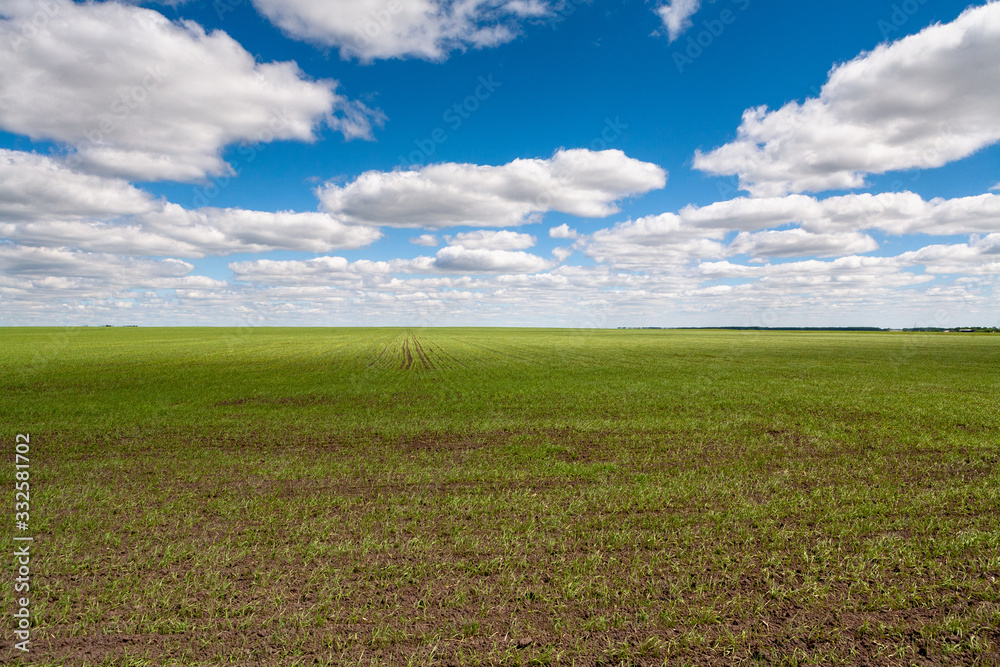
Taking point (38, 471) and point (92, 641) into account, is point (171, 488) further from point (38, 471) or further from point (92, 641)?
point (92, 641)

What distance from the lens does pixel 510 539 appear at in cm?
888

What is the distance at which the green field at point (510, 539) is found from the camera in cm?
621

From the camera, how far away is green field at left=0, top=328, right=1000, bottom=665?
20.4ft

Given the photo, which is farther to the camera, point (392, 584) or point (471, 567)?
point (471, 567)

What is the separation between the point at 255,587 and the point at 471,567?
3205 millimetres

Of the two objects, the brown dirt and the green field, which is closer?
the brown dirt

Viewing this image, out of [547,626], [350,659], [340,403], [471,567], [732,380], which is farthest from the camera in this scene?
[732,380]

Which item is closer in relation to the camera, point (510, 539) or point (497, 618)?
point (497, 618)

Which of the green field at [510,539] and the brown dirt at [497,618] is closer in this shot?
the brown dirt at [497,618]

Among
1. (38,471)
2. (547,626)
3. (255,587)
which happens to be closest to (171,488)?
(38,471)

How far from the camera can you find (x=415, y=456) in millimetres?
14750

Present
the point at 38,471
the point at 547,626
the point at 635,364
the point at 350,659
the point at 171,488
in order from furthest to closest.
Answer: the point at 635,364 < the point at 38,471 < the point at 171,488 < the point at 547,626 < the point at 350,659

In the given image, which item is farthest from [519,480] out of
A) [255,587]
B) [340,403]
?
[340,403]

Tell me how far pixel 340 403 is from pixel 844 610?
2160cm
